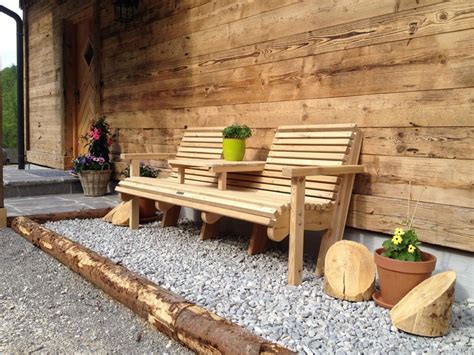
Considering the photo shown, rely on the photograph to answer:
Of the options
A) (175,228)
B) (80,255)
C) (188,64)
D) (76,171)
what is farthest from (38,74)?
(80,255)

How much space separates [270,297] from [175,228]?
1814 millimetres


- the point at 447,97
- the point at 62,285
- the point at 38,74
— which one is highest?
the point at 38,74

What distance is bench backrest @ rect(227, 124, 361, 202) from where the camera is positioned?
276 cm

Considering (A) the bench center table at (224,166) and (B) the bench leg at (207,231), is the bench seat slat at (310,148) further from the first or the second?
(B) the bench leg at (207,231)

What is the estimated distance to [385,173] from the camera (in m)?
2.70

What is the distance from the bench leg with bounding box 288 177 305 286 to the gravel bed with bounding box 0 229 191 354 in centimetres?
77

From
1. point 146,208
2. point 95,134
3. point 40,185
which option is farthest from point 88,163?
point 146,208

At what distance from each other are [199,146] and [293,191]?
1673mm

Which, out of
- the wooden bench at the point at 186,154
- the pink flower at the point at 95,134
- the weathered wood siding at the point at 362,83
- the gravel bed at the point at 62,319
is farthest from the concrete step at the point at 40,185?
the gravel bed at the point at 62,319

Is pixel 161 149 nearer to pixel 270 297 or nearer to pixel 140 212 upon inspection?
pixel 140 212

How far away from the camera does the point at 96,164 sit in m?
5.37

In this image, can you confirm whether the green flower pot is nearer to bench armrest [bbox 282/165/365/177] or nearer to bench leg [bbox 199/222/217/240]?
bench leg [bbox 199/222/217/240]

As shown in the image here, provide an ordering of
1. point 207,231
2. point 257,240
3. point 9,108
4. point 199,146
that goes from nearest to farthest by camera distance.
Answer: point 257,240, point 207,231, point 199,146, point 9,108

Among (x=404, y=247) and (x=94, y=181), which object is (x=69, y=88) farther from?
(x=404, y=247)
